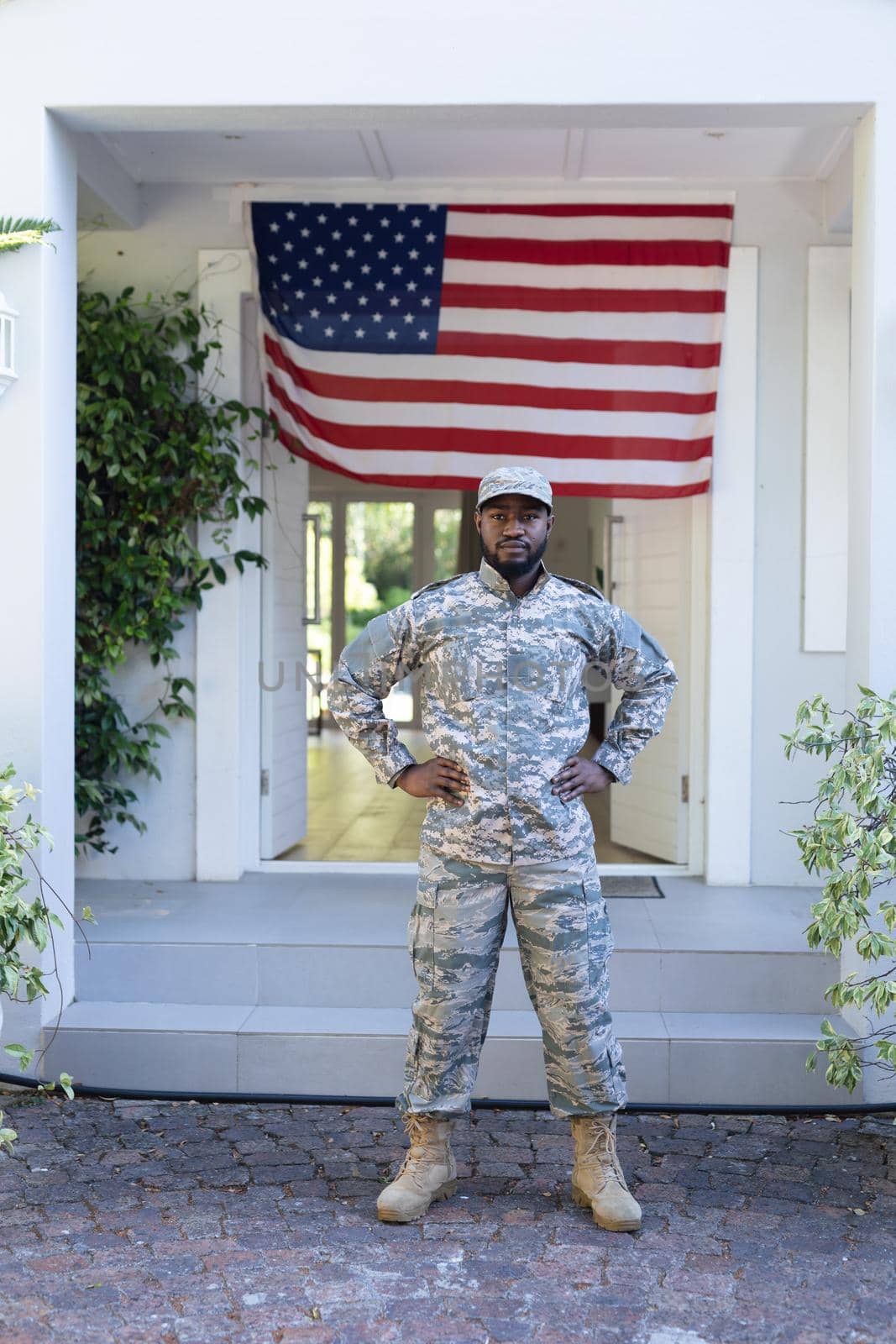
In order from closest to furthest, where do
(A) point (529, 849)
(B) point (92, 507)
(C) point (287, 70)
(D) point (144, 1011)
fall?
1. (A) point (529, 849)
2. (C) point (287, 70)
3. (D) point (144, 1011)
4. (B) point (92, 507)

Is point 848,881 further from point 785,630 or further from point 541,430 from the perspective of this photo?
point 541,430

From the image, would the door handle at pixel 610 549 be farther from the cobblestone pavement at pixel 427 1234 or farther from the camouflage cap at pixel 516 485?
the camouflage cap at pixel 516 485

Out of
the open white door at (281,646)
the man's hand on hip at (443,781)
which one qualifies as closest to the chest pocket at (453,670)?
the man's hand on hip at (443,781)

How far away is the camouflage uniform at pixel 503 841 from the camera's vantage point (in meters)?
3.02

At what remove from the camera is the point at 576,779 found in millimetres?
3059

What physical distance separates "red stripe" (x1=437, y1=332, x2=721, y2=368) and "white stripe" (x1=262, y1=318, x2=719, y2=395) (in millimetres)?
18

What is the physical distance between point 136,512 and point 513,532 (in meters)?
2.60

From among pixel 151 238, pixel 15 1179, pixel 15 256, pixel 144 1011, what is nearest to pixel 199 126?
pixel 15 256

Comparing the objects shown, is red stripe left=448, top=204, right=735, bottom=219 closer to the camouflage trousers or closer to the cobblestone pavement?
the camouflage trousers

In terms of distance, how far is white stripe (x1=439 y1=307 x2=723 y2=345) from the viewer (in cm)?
523

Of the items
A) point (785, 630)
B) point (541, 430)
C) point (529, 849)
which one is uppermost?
point (541, 430)

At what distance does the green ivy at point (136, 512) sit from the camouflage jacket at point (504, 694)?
2.14 meters

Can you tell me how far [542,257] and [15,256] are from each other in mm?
2182

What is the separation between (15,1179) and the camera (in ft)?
10.9
